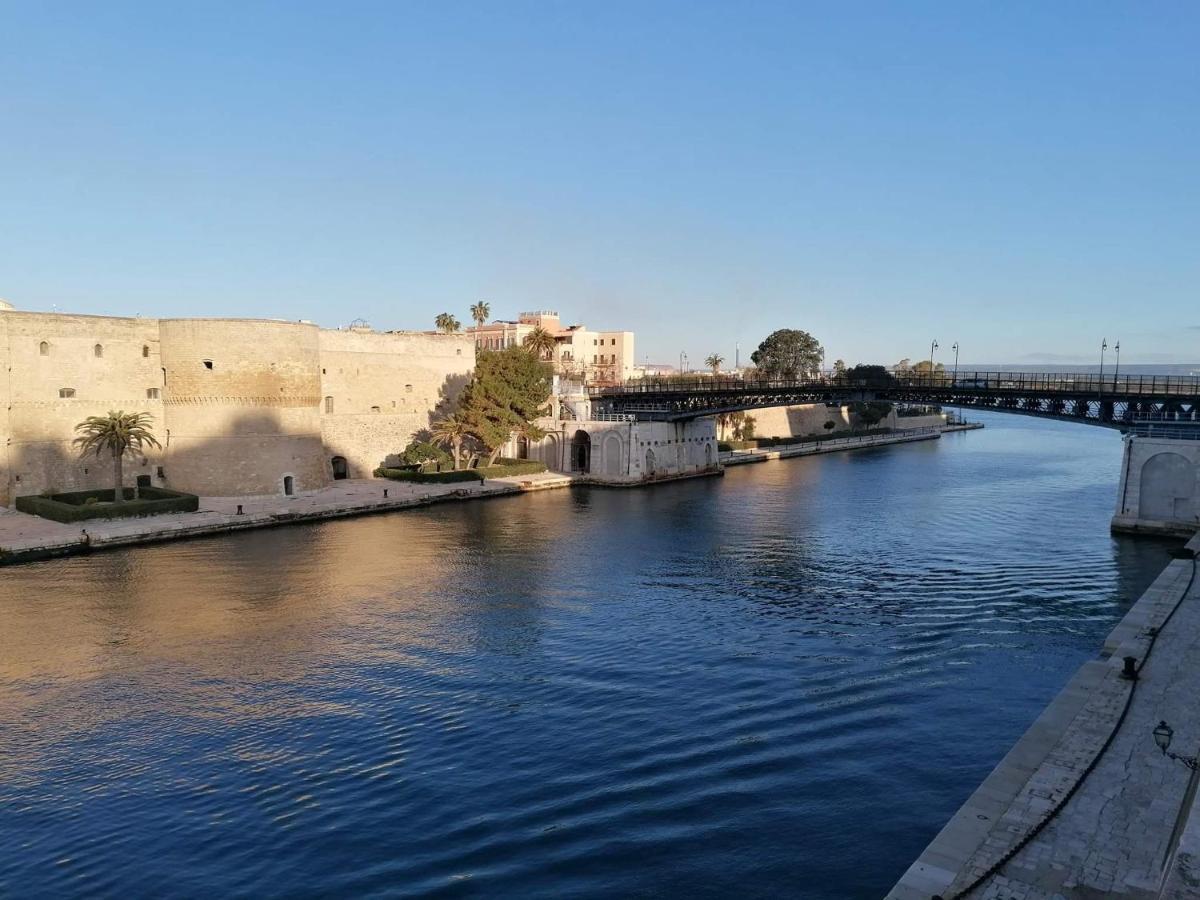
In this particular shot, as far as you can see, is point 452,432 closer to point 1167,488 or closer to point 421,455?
point 421,455

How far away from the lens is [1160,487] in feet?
146

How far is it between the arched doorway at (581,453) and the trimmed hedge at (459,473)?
447 centimetres

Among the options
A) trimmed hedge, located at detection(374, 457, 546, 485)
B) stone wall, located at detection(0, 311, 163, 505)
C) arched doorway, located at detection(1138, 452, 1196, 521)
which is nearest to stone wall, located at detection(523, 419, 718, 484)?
trimmed hedge, located at detection(374, 457, 546, 485)

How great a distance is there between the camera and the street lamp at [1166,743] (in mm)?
14516

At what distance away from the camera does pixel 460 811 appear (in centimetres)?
1642

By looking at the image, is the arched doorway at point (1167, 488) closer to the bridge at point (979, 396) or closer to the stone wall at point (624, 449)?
the bridge at point (979, 396)

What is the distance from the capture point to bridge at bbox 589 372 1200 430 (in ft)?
169

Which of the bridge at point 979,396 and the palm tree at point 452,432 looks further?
the palm tree at point 452,432

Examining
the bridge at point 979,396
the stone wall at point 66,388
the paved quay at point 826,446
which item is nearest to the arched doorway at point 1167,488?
the bridge at point 979,396

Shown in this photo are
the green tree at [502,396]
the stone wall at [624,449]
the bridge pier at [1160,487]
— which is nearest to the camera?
the bridge pier at [1160,487]

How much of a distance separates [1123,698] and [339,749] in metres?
17.6

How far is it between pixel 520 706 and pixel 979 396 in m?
49.6

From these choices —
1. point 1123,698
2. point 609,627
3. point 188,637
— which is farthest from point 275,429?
point 1123,698

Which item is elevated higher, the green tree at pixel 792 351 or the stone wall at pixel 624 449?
the green tree at pixel 792 351
